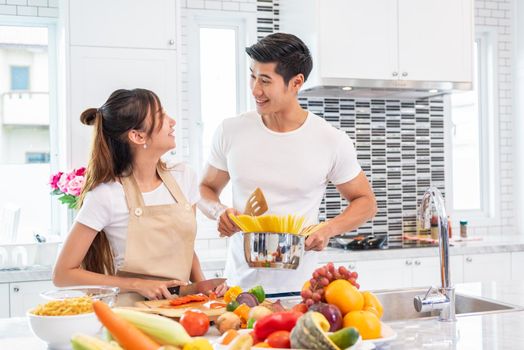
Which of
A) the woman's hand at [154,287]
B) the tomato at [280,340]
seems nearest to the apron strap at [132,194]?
the woman's hand at [154,287]

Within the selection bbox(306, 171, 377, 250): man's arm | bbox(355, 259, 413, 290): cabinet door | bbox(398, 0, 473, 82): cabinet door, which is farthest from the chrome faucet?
bbox(398, 0, 473, 82): cabinet door

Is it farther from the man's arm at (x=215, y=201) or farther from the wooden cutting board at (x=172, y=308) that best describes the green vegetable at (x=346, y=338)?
the man's arm at (x=215, y=201)

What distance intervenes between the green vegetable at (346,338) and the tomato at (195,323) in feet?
1.86

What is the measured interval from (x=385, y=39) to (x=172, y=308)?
294 centimetres

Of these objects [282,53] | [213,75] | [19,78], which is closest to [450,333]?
[282,53]

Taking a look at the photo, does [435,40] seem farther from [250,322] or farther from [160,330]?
[160,330]

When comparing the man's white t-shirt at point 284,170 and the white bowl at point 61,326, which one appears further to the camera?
the man's white t-shirt at point 284,170

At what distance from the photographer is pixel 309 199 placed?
2756mm

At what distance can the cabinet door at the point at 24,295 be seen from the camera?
3529 millimetres

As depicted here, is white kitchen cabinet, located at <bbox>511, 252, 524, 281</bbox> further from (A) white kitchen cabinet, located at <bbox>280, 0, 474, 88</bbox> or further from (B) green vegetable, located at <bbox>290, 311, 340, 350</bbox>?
(B) green vegetable, located at <bbox>290, 311, 340, 350</bbox>

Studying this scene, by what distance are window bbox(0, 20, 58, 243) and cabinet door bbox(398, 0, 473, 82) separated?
2399 mm

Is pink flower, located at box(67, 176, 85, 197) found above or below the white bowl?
above

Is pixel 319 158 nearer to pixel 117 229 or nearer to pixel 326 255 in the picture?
pixel 117 229

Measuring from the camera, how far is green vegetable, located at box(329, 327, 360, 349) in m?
1.33
